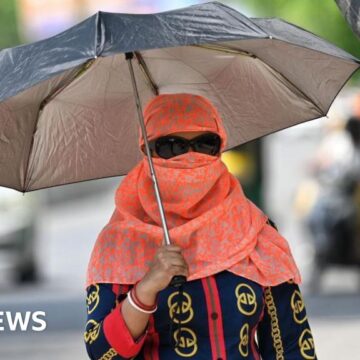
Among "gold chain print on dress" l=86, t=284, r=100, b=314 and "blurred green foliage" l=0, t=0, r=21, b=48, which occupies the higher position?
"blurred green foliage" l=0, t=0, r=21, b=48

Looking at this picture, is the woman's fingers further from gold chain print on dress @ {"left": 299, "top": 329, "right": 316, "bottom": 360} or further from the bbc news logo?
the bbc news logo

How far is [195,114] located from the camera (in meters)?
3.75

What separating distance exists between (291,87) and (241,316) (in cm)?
95

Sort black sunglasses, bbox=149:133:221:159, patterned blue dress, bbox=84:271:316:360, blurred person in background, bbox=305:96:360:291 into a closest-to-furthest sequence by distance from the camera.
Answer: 1. patterned blue dress, bbox=84:271:316:360
2. black sunglasses, bbox=149:133:221:159
3. blurred person in background, bbox=305:96:360:291

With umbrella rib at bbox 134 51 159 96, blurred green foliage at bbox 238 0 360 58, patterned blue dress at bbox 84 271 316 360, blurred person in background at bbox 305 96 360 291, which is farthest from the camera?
blurred green foliage at bbox 238 0 360 58

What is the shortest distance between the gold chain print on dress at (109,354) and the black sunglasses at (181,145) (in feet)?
1.80

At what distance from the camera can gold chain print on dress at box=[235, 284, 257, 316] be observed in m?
3.67

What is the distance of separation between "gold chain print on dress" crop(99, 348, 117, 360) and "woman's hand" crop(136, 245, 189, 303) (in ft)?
0.60

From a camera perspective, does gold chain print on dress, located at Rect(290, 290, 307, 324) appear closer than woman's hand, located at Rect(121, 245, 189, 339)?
No

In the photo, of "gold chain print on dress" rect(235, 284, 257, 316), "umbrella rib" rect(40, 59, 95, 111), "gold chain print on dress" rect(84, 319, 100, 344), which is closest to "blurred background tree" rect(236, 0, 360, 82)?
"umbrella rib" rect(40, 59, 95, 111)

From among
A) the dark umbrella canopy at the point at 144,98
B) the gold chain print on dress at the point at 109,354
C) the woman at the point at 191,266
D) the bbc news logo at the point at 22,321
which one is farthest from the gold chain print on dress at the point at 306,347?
the bbc news logo at the point at 22,321

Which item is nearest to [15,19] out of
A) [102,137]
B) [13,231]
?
[13,231]

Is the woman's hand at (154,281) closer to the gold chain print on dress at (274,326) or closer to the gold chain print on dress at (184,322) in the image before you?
the gold chain print on dress at (184,322)

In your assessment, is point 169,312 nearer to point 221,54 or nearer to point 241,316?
point 241,316
